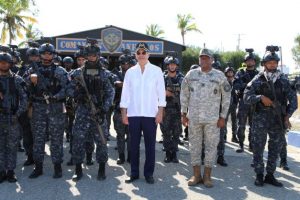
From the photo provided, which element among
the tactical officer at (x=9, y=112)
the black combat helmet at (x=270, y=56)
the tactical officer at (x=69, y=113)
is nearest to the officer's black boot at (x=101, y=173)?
the tactical officer at (x=9, y=112)

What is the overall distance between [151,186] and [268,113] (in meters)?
1.97

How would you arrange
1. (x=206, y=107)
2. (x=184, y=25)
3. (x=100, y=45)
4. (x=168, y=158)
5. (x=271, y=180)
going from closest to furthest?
(x=206, y=107)
(x=271, y=180)
(x=168, y=158)
(x=100, y=45)
(x=184, y=25)

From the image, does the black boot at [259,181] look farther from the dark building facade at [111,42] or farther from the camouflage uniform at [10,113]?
the dark building facade at [111,42]

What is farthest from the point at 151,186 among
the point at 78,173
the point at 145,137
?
the point at 78,173

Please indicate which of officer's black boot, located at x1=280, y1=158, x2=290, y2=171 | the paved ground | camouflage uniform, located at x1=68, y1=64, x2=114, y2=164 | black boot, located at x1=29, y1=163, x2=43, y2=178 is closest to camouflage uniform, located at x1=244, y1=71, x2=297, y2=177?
the paved ground

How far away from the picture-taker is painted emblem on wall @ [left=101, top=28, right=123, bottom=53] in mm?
20938

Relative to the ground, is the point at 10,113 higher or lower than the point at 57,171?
higher

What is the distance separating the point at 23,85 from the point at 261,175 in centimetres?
372

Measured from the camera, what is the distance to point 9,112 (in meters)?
5.59

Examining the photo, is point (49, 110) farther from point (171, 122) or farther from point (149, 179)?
point (171, 122)

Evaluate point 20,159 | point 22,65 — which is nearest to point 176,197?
point 20,159

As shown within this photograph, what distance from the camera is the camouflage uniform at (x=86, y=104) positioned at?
5.75 m

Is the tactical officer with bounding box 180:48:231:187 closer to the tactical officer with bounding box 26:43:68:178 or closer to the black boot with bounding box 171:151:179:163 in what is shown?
the black boot with bounding box 171:151:179:163

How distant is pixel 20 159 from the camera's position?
7.19 m
